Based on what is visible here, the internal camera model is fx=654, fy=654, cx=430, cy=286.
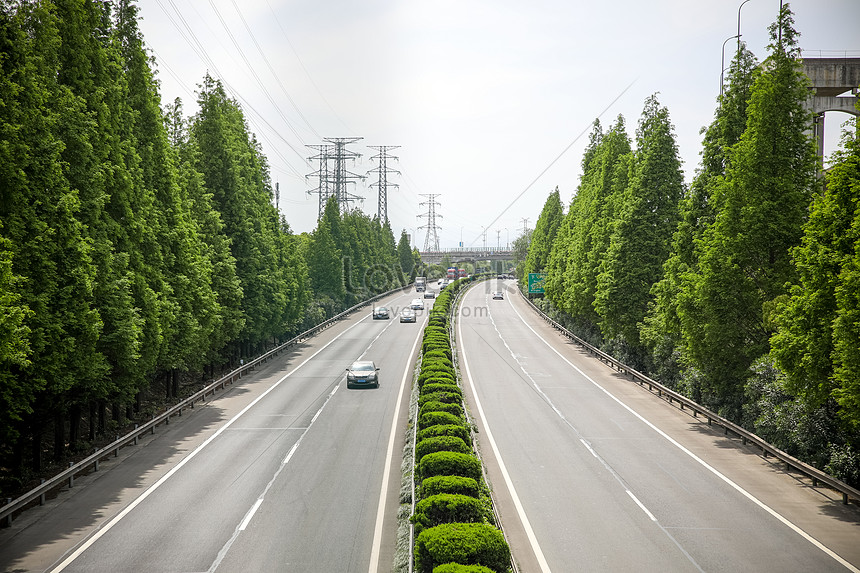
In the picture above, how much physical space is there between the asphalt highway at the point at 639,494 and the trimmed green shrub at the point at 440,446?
1.72 meters

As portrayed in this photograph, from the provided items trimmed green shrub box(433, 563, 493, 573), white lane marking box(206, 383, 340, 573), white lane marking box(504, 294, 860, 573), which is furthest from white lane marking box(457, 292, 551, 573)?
white lane marking box(206, 383, 340, 573)

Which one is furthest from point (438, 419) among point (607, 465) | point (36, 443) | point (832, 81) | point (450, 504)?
point (832, 81)

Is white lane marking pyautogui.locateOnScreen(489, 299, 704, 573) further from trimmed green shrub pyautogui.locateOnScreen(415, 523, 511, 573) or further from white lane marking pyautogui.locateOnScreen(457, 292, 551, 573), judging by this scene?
trimmed green shrub pyautogui.locateOnScreen(415, 523, 511, 573)

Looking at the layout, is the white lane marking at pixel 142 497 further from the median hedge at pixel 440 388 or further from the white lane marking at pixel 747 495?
the white lane marking at pixel 747 495

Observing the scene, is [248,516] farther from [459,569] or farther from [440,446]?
[459,569]

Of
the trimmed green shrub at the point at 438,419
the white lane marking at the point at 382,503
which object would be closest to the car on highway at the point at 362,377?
the white lane marking at the point at 382,503

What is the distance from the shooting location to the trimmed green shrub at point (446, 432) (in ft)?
63.1

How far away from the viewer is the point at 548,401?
3119 cm

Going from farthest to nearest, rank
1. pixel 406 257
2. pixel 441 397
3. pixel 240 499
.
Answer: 1. pixel 406 257
2. pixel 441 397
3. pixel 240 499

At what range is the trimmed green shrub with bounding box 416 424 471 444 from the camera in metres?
19.2

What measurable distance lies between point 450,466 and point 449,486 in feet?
5.06

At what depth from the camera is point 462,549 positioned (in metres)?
11.8

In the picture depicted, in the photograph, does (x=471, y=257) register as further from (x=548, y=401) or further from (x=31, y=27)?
(x=31, y=27)

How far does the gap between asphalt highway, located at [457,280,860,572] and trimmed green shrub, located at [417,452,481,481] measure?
151 centimetres
